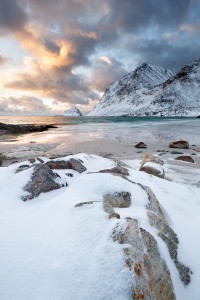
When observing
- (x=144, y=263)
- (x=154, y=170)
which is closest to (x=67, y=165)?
(x=154, y=170)

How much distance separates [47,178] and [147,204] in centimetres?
184

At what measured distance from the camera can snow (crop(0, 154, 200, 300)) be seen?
1.91m

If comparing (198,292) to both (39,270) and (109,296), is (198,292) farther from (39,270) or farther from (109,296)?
(39,270)

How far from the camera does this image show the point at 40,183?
4.03 m

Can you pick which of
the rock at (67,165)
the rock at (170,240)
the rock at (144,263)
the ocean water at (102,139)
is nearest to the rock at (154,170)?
the rock at (67,165)

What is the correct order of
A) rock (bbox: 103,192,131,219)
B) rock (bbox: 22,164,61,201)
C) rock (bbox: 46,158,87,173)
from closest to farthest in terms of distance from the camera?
rock (bbox: 103,192,131,219), rock (bbox: 22,164,61,201), rock (bbox: 46,158,87,173)

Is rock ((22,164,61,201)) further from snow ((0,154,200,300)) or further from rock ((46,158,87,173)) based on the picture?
rock ((46,158,87,173))

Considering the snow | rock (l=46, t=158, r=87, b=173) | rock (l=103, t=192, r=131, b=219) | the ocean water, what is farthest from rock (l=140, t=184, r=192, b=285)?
the ocean water

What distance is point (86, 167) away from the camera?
6.00 meters

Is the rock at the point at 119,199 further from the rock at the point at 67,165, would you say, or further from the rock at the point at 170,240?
the rock at the point at 67,165

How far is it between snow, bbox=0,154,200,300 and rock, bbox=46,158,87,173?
97cm

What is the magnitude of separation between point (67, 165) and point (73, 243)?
3.13 meters

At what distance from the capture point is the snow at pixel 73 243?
1912mm

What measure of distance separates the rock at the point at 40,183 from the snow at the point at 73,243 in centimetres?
10
